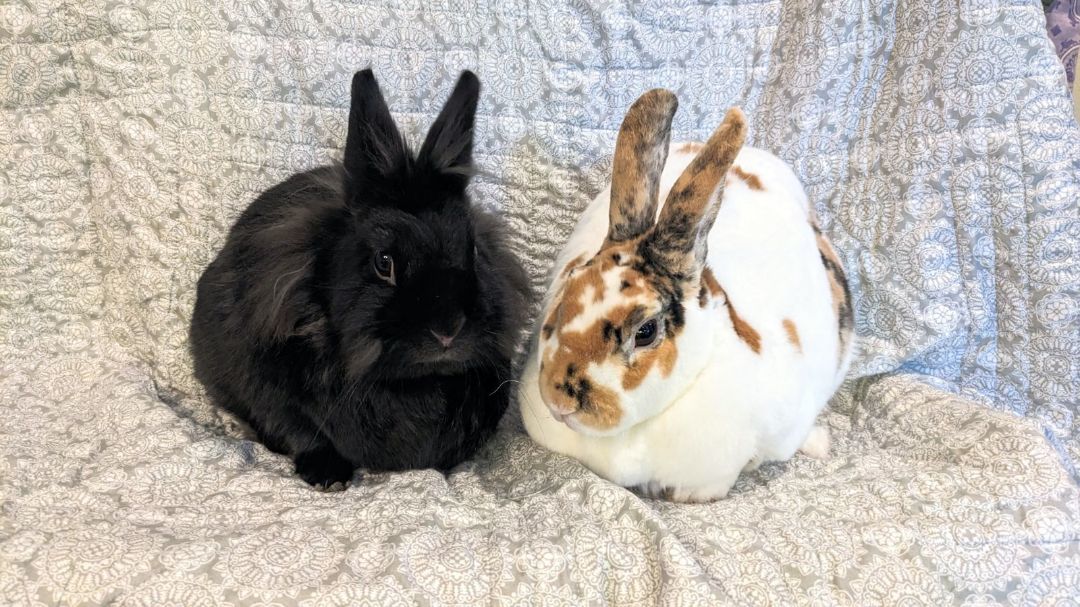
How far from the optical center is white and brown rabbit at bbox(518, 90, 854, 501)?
3.60 ft

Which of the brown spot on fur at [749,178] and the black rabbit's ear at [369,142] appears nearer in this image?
the black rabbit's ear at [369,142]

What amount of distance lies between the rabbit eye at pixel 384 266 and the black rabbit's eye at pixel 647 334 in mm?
375

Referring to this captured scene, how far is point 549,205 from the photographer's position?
1.71 metres

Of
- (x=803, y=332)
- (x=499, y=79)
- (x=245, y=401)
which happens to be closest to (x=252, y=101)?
(x=499, y=79)

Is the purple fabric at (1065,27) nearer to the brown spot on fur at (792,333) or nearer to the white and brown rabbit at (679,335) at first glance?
the white and brown rabbit at (679,335)

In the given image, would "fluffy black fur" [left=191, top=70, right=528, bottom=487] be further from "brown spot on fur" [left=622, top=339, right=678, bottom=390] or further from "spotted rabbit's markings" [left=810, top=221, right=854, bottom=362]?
"spotted rabbit's markings" [left=810, top=221, right=854, bottom=362]

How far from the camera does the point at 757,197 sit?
1436 millimetres

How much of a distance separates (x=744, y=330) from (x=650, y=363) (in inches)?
8.5

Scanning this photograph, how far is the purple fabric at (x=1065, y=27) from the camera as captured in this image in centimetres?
171

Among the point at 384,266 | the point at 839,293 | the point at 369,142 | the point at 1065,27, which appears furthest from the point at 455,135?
the point at 1065,27

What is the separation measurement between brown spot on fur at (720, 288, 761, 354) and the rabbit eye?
528 millimetres

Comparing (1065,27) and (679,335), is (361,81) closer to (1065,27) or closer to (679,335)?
(679,335)

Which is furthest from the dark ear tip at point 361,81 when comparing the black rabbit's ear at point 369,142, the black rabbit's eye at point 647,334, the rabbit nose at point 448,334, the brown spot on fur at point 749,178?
the brown spot on fur at point 749,178

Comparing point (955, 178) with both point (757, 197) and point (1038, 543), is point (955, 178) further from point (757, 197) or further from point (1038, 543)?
point (1038, 543)
